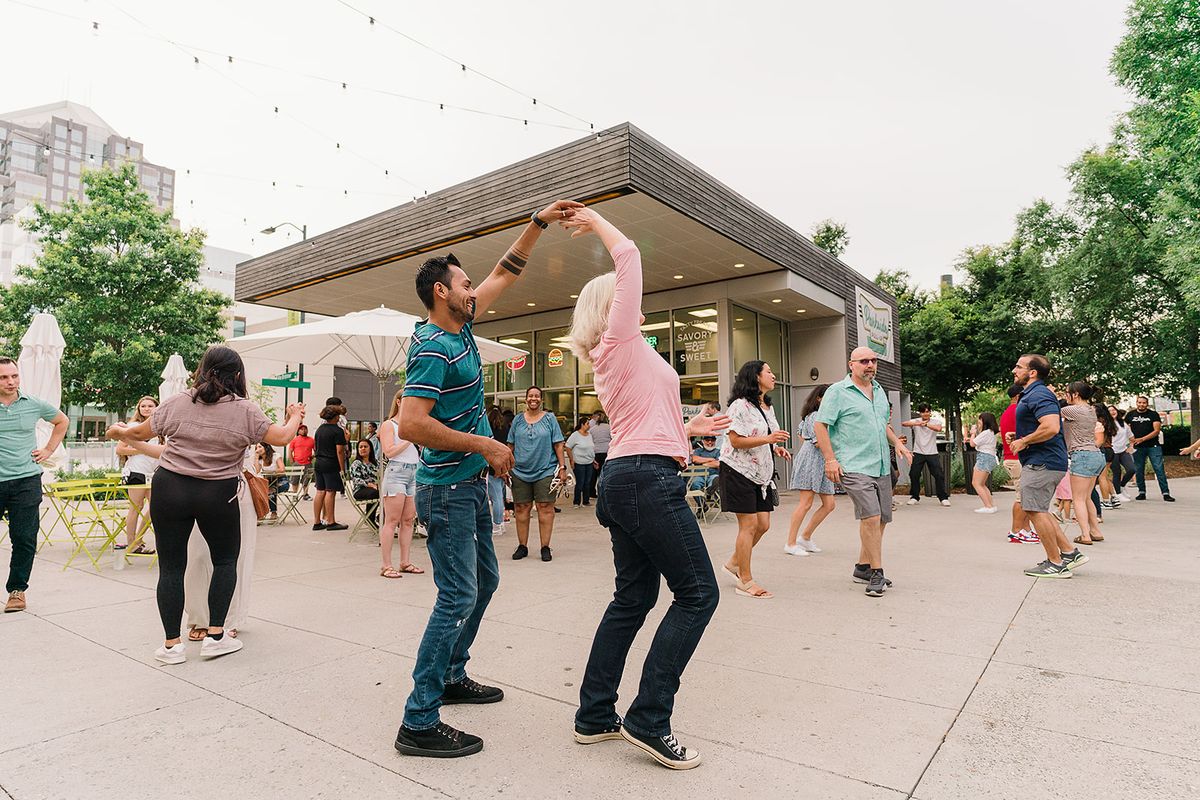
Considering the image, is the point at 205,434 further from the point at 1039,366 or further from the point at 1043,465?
the point at 1039,366

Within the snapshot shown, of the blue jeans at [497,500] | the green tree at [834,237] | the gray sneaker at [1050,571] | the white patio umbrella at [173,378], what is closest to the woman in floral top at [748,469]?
the gray sneaker at [1050,571]

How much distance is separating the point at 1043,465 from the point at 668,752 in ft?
16.3

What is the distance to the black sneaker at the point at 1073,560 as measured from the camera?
5.66 m

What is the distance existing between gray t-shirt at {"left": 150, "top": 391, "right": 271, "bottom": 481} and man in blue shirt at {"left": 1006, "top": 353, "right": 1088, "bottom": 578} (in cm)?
598

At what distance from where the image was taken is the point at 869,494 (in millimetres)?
5129

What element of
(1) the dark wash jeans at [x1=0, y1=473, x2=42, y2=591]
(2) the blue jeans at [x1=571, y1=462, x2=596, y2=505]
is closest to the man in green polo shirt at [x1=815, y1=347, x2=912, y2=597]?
(1) the dark wash jeans at [x1=0, y1=473, x2=42, y2=591]

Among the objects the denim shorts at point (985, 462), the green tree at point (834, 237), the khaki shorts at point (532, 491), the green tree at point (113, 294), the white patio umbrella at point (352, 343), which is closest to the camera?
the khaki shorts at point (532, 491)

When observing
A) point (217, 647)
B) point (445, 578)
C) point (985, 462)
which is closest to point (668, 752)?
point (445, 578)

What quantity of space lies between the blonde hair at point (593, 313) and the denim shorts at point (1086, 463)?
7331 millimetres

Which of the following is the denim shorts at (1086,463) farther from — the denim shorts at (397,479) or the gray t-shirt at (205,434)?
the gray t-shirt at (205,434)

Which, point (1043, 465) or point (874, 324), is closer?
point (1043, 465)

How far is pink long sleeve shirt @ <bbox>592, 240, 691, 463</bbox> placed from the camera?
2.49m

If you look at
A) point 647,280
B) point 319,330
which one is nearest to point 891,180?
point 647,280

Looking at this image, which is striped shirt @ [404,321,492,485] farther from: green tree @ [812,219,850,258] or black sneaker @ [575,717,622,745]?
green tree @ [812,219,850,258]
